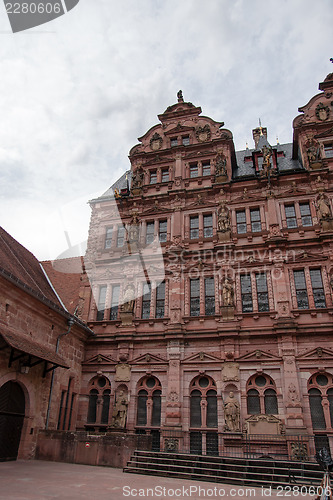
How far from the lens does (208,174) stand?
2350cm

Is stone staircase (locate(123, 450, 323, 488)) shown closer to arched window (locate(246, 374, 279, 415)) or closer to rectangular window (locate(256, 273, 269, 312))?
arched window (locate(246, 374, 279, 415))

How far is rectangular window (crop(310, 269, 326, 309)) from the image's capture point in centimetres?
1831

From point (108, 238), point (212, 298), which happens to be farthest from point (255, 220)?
point (108, 238)

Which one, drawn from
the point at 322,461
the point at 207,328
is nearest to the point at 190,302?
the point at 207,328

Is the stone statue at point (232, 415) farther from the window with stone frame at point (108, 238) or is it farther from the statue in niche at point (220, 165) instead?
the statue in niche at point (220, 165)

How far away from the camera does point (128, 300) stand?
20.8 meters

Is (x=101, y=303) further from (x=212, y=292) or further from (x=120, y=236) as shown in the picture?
(x=212, y=292)

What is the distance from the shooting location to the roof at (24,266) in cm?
1725

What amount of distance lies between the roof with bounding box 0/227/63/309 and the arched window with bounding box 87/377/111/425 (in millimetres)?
4505

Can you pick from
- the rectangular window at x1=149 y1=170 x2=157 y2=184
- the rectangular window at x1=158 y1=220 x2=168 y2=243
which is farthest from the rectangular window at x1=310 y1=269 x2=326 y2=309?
the rectangular window at x1=149 y1=170 x2=157 y2=184

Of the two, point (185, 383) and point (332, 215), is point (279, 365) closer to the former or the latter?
point (185, 383)

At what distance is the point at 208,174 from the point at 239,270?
6818 mm

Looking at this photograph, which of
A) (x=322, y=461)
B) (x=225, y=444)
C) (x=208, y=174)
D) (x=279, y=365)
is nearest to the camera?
(x=322, y=461)

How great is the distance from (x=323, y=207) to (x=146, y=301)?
10675 mm
